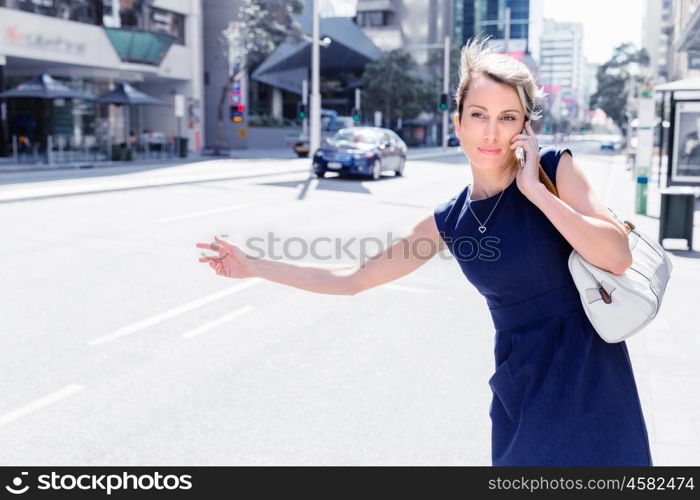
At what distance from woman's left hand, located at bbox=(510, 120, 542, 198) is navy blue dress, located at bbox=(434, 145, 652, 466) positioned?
60 millimetres

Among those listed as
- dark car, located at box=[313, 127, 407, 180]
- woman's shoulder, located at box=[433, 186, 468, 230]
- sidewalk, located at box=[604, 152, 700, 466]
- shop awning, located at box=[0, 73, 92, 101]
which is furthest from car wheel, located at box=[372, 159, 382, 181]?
woman's shoulder, located at box=[433, 186, 468, 230]

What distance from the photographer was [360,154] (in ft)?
79.4

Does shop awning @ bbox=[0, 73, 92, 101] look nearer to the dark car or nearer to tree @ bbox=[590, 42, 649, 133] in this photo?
the dark car

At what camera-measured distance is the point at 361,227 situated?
1312cm

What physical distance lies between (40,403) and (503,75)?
3.69 m

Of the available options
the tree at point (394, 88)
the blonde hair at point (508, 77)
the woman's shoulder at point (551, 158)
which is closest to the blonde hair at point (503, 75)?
the blonde hair at point (508, 77)

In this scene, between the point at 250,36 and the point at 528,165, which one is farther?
the point at 250,36

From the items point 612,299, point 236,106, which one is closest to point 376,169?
point 236,106

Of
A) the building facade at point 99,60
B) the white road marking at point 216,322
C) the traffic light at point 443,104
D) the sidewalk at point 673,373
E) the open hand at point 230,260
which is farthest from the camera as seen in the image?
the traffic light at point 443,104

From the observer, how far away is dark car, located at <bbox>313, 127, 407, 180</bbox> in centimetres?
2423

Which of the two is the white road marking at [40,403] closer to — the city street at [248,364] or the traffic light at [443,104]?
the city street at [248,364]

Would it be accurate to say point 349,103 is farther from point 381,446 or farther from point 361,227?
point 381,446

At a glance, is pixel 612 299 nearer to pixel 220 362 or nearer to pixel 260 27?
pixel 220 362

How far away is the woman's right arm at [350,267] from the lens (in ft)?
8.08
